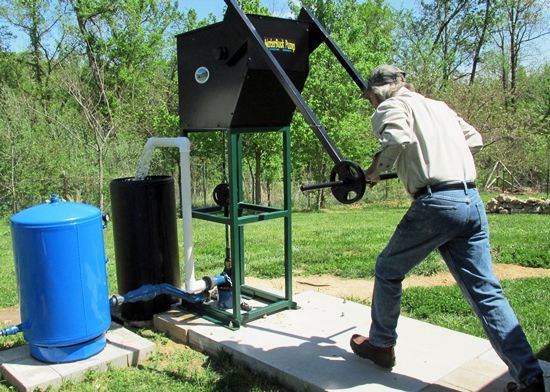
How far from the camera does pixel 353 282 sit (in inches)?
228

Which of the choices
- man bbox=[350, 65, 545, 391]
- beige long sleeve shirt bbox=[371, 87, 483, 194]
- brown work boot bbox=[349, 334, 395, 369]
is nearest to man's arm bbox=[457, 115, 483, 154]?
man bbox=[350, 65, 545, 391]

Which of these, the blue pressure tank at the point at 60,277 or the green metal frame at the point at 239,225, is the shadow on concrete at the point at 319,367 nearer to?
the green metal frame at the point at 239,225

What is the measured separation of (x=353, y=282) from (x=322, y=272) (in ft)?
1.73

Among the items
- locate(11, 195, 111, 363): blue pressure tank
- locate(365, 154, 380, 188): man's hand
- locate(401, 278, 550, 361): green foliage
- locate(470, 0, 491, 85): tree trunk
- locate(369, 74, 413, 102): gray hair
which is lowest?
locate(401, 278, 550, 361): green foliage

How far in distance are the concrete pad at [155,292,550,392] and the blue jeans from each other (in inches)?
16.8

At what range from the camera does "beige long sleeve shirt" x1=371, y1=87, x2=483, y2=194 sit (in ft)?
9.11

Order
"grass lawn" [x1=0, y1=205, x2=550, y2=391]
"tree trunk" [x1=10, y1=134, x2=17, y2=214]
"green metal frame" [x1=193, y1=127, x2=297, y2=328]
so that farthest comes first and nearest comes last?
"tree trunk" [x1=10, y1=134, x2=17, y2=214] → "green metal frame" [x1=193, y1=127, x2=297, y2=328] → "grass lawn" [x1=0, y1=205, x2=550, y2=391]

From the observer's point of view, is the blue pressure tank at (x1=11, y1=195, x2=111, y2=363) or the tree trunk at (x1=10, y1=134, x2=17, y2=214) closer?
the blue pressure tank at (x1=11, y1=195, x2=111, y2=363)

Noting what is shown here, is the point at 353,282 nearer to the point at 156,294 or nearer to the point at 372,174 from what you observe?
the point at 156,294

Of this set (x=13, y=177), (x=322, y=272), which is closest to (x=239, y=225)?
(x=322, y=272)

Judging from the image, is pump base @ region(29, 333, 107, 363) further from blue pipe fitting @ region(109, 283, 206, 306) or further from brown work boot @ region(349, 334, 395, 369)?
brown work boot @ region(349, 334, 395, 369)

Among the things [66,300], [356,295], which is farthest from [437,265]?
[66,300]

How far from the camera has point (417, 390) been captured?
302 cm

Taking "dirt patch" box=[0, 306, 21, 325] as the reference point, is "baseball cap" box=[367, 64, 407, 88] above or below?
above
